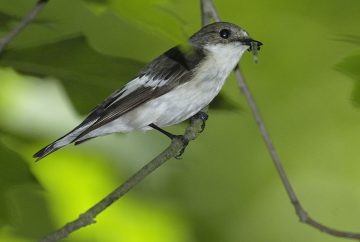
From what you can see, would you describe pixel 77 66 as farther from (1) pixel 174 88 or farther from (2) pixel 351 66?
(1) pixel 174 88

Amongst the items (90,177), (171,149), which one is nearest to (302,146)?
(90,177)

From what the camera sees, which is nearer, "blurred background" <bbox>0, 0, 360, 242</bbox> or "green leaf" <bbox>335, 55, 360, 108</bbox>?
"green leaf" <bbox>335, 55, 360, 108</bbox>

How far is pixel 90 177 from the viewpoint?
2.51 meters

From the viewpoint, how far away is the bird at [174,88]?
7.25 ft

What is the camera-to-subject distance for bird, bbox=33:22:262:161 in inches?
87.0

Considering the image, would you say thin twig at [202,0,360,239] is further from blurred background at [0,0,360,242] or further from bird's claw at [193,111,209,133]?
bird's claw at [193,111,209,133]

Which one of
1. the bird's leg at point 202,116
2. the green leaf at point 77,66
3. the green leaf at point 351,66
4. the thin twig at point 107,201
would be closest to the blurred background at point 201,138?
the green leaf at point 77,66

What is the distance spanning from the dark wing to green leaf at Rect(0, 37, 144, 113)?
70 centimetres

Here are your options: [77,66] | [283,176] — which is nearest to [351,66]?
[283,176]

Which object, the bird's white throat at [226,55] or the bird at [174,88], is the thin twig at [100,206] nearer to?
the bird at [174,88]

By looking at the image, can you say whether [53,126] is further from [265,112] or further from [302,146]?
[302,146]

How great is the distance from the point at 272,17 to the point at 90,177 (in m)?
1.11

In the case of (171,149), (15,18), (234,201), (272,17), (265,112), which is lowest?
(234,201)

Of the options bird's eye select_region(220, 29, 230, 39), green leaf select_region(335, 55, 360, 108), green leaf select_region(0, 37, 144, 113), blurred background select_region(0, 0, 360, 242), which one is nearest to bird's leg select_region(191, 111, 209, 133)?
blurred background select_region(0, 0, 360, 242)
